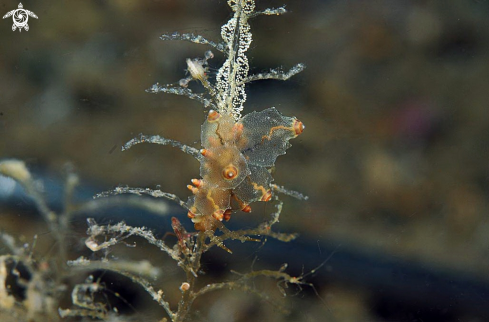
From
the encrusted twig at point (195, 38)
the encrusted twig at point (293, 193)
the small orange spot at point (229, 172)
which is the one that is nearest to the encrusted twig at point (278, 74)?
the encrusted twig at point (195, 38)

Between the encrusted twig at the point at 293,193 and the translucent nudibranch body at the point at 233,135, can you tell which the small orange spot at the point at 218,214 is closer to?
the translucent nudibranch body at the point at 233,135

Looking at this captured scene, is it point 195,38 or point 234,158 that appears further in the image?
point 195,38

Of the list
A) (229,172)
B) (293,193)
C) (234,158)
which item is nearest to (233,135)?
(234,158)

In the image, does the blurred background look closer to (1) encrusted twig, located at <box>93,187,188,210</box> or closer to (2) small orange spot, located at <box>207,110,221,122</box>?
(1) encrusted twig, located at <box>93,187,188,210</box>

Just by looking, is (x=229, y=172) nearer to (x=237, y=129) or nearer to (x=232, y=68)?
(x=237, y=129)

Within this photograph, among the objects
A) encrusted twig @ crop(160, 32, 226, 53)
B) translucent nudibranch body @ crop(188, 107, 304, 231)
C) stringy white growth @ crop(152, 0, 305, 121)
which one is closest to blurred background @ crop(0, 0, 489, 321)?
encrusted twig @ crop(160, 32, 226, 53)

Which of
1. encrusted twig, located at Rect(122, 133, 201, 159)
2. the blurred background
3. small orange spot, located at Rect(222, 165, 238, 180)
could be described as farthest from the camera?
the blurred background
